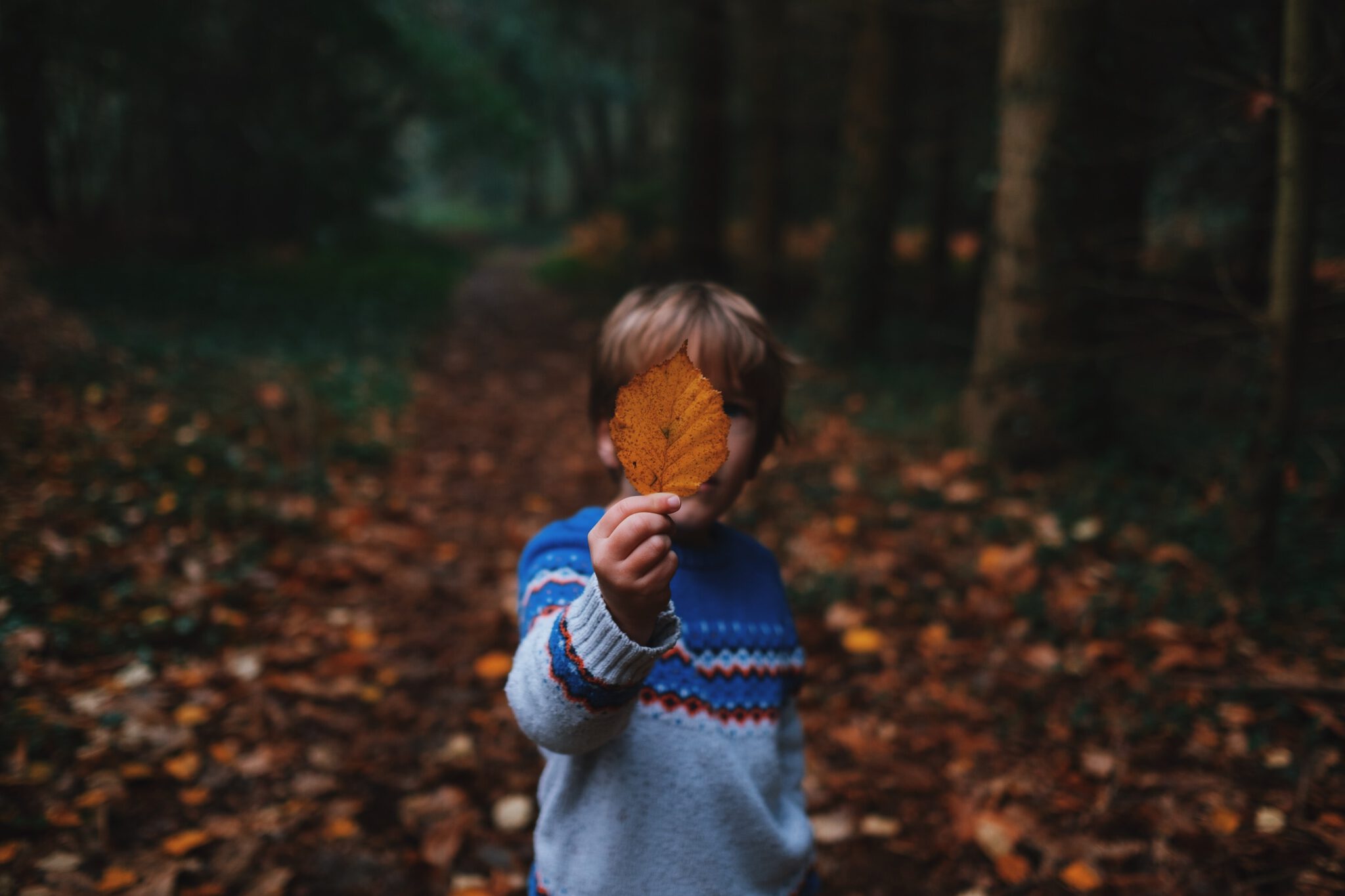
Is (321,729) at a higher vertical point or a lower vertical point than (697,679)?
lower

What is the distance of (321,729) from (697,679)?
6.24 feet

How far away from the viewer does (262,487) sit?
13.1ft

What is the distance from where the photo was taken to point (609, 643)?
903 mm

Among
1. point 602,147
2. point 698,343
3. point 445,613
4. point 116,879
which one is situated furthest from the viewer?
point 602,147

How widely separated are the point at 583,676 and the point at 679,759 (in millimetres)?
357

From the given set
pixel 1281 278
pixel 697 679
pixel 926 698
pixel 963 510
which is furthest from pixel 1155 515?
pixel 697 679

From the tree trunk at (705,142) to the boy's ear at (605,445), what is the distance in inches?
325

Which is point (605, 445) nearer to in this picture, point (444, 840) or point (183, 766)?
point (444, 840)

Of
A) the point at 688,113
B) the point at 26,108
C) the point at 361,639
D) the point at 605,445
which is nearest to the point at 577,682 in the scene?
the point at 605,445

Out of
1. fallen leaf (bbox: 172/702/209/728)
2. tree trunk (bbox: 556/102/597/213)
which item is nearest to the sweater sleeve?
fallen leaf (bbox: 172/702/209/728)

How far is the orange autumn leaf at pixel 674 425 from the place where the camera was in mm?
728

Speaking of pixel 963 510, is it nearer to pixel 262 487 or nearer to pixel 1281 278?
pixel 1281 278

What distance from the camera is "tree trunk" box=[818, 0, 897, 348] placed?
20.6 ft

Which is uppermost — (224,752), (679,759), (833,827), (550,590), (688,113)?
(688,113)
